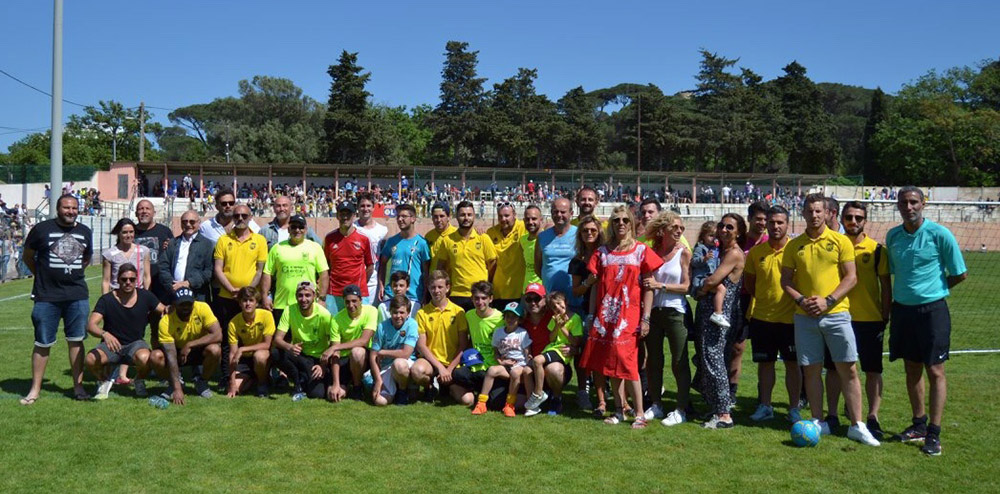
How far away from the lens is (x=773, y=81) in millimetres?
77750

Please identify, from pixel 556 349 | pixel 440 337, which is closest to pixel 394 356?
pixel 440 337

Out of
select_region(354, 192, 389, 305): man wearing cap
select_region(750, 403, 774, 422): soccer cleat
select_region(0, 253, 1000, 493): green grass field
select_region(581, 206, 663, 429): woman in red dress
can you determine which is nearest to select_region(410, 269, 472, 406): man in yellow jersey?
select_region(0, 253, 1000, 493): green grass field

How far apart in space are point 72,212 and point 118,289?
79 cm

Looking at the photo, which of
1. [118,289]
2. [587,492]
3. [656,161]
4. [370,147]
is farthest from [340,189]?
[587,492]

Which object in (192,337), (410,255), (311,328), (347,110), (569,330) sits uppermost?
(347,110)

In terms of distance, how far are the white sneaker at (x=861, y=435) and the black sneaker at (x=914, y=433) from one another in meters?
0.23

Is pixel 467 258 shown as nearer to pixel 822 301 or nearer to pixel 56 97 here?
pixel 822 301

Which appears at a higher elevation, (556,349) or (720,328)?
(720,328)

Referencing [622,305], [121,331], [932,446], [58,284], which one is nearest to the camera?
[932,446]

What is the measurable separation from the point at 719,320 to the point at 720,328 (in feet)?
0.40

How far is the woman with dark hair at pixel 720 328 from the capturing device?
20.9 ft

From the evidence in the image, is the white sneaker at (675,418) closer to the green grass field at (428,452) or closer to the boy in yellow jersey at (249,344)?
the green grass field at (428,452)

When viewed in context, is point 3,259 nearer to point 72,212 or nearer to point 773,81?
point 72,212

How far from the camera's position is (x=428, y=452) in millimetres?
5652
